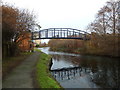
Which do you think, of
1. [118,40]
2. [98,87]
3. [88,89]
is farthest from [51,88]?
[118,40]

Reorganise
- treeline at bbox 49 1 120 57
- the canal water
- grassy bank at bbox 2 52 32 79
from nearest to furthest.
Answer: grassy bank at bbox 2 52 32 79
the canal water
treeline at bbox 49 1 120 57

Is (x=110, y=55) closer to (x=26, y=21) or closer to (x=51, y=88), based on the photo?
(x=26, y=21)

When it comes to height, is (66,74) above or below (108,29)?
below

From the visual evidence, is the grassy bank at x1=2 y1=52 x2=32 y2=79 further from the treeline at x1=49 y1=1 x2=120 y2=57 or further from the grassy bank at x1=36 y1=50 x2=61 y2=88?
the treeline at x1=49 y1=1 x2=120 y2=57

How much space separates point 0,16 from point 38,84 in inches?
304

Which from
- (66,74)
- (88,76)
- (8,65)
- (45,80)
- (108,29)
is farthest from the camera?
(108,29)

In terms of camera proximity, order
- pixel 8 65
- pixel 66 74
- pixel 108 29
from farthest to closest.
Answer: pixel 108 29, pixel 66 74, pixel 8 65

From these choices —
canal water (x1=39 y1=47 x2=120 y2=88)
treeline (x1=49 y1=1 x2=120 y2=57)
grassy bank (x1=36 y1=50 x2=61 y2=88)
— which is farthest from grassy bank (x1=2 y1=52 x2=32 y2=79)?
treeline (x1=49 y1=1 x2=120 y2=57)

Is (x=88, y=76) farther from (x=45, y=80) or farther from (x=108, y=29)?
(x=108, y=29)

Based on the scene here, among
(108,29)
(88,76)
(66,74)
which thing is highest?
(108,29)

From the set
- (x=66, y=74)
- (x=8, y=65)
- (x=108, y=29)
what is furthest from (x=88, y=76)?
(x=108, y=29)

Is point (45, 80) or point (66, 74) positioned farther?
point (66, 74)

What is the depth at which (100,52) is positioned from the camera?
109ft

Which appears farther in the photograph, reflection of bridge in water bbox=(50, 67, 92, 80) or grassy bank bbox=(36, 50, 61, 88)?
reflection of bridge in water bbox=(50, 67, 92, 80)
